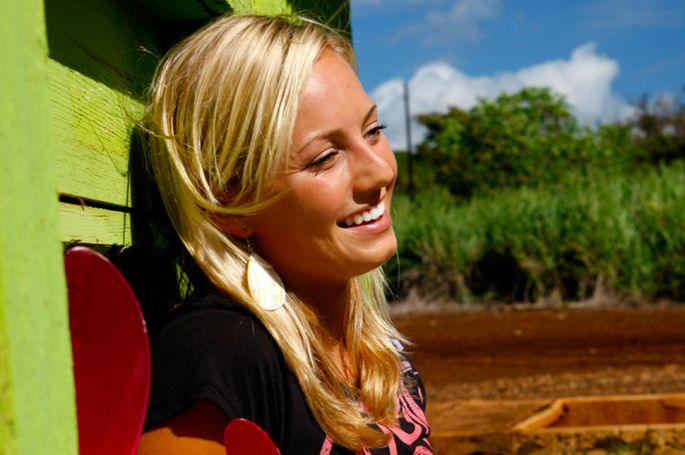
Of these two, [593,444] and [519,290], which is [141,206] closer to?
[593,444]

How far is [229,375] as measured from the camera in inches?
44.4

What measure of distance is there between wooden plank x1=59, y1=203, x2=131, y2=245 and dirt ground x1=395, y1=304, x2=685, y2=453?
2220 millimetres

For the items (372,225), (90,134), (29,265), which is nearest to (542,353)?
(372,225)

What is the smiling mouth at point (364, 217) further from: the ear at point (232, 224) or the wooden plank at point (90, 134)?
the wooden plank at point (90, 134)

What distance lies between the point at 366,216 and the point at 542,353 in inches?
264

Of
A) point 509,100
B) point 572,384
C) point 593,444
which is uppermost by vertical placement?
point 509,100

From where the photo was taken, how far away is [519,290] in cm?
1136

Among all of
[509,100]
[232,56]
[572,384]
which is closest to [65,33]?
[232,56]

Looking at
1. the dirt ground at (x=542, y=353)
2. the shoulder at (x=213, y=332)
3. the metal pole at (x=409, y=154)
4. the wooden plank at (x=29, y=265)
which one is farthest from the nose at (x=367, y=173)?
the metal pole at (x=409, y=154)

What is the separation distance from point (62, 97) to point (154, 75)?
35cm

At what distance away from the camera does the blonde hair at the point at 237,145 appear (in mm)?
1256

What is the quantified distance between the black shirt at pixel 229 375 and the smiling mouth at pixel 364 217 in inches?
8.3

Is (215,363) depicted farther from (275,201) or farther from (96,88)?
(96,88)

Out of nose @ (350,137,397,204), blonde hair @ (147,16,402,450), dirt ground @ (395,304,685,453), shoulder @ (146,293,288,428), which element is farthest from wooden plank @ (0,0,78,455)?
dirt ground @ (395,304,685,453)
